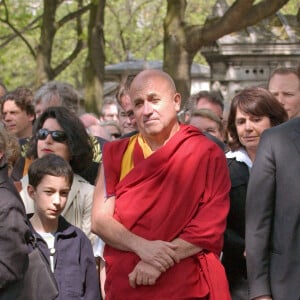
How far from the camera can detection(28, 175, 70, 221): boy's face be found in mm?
6461

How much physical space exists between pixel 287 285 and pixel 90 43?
17518mm

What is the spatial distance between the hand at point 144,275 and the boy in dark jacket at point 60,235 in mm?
897

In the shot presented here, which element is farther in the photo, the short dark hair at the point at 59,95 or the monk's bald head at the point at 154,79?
the short dark hair at the point at 59,95

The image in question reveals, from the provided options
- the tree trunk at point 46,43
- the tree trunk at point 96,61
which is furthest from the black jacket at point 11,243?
the tree trunk at point 46,43

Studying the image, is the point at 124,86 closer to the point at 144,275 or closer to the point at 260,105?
the point at 260,105

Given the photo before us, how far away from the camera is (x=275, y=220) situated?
5.26 meters

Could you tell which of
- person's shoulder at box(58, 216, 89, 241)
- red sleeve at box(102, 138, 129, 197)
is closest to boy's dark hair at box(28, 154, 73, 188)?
person's shoulder at box(58, 216, 89, 241)

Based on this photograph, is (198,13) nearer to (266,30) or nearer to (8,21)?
(8,21)

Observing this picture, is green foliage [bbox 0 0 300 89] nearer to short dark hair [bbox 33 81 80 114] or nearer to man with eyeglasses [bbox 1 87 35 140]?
man with eyeglasses [bbox 1 87 35 140]

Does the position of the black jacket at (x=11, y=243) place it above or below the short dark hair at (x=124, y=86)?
below

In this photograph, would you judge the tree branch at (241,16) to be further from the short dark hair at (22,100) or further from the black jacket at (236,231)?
the black jacket at (236,231)

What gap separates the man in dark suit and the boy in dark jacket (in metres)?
1.41

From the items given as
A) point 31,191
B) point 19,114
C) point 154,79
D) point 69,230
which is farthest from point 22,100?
point 154,79

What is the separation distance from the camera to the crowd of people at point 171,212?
5.24 metres
